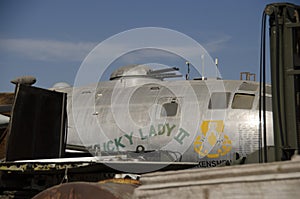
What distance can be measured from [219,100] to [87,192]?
779 centimetres

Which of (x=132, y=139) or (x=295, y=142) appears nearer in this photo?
(x=295, y=142)

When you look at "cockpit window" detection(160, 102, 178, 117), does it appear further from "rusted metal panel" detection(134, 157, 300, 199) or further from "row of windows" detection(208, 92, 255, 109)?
"rusted metal panel" detection(134, 157, 300, 199)

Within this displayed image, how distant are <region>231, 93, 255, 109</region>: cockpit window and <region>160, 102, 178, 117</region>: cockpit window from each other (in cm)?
125

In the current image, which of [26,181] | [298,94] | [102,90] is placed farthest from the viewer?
[102,90]

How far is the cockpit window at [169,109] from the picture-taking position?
1016 cm

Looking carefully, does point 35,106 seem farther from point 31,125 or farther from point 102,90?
point 102,90

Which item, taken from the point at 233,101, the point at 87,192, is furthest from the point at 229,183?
the point at 233,101

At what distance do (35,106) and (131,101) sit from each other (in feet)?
9.75

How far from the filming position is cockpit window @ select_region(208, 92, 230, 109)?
32.3 ft

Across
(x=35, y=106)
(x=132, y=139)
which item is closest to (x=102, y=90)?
(x=132, y=139)

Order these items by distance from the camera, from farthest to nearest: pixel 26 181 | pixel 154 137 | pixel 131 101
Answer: pixel 131 101, pixel 154 137, pixel 26 181

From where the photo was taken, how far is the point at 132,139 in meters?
10.2

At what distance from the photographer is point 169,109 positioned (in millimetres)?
10242

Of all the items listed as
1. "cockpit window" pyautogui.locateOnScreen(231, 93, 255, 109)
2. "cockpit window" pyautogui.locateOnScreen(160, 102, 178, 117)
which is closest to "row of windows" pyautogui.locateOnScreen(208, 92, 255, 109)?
"cockpit window" pyautogui.locateOnScreen(231, 93, 255, 109)
